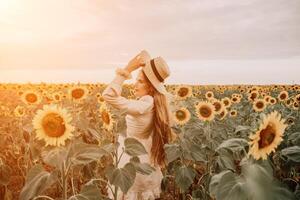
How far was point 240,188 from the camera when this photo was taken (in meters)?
1.62

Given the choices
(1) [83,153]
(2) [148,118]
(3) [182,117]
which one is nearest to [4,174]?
(2) [148,118]

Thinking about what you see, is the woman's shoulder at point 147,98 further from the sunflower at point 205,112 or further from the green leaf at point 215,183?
the green leaf at point 215,183

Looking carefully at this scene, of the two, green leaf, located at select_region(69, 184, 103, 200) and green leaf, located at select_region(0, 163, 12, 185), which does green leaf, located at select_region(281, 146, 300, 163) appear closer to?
green leaf, located at select_region(69, 184, 103, 200)

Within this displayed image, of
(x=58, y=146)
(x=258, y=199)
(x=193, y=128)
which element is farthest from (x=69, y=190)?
(x=258, y=199)

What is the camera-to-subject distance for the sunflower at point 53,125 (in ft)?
7.73

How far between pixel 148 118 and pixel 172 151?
0.35 m

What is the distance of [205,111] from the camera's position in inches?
172

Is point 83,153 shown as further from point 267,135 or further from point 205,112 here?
point 205,112

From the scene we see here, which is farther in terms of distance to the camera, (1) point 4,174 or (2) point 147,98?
(2) point 147,98

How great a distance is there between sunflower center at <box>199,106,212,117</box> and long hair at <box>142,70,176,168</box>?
2.16 ft

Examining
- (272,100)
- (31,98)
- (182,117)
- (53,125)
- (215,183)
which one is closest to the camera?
(215,183)

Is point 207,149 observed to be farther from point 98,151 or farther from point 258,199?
point 258,199

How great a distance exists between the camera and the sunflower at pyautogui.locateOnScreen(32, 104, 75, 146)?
2355mm

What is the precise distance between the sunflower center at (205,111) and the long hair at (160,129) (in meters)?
0.66
